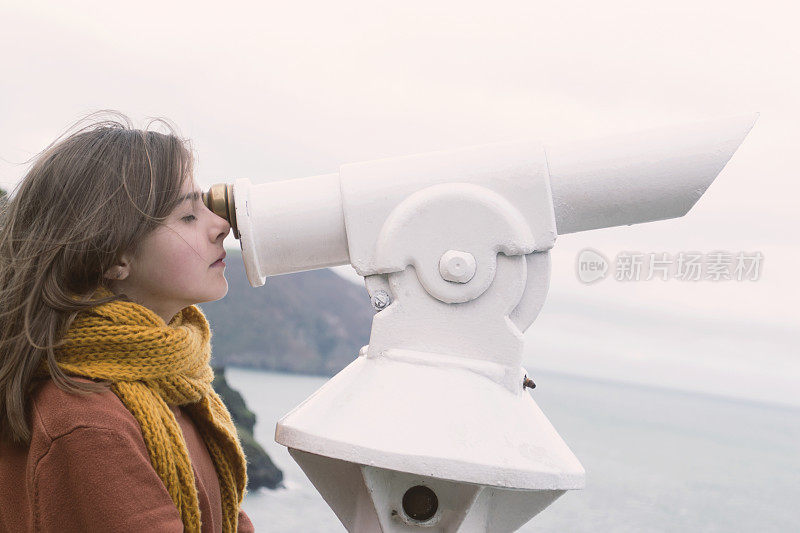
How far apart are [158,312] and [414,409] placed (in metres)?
0.44

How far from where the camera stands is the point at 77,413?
0.93 m

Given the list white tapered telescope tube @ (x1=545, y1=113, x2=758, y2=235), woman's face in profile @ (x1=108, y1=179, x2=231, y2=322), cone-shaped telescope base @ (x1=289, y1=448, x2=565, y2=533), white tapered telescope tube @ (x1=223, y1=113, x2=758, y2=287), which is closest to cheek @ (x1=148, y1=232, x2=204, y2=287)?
woman's face in profile @ (x1=108, y1=179, x2=231, y2=322)

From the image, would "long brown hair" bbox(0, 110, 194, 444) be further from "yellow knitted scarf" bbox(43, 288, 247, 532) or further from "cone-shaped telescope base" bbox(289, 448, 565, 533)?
"cone-shaped telescope base" bbox(289, 448, 565, 533)

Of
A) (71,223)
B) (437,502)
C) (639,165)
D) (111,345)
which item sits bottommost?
(437,502)

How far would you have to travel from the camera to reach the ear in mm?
1095

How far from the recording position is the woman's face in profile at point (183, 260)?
1075 millimetres

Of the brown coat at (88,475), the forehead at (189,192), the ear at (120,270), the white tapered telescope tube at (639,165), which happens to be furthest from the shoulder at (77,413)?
the white tapered telescope tube at (639,165)

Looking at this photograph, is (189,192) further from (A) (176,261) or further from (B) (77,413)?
(B) (77,413)

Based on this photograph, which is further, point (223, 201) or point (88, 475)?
point (223, 201)

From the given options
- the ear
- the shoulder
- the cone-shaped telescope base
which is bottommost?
the cone-shaped telescope base

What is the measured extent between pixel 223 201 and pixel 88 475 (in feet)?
1.13

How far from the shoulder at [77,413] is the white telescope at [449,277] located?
0.60 feet

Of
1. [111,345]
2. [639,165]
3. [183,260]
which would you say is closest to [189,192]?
[183,260]

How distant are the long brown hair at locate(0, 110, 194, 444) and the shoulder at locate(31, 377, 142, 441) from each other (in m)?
0.06
